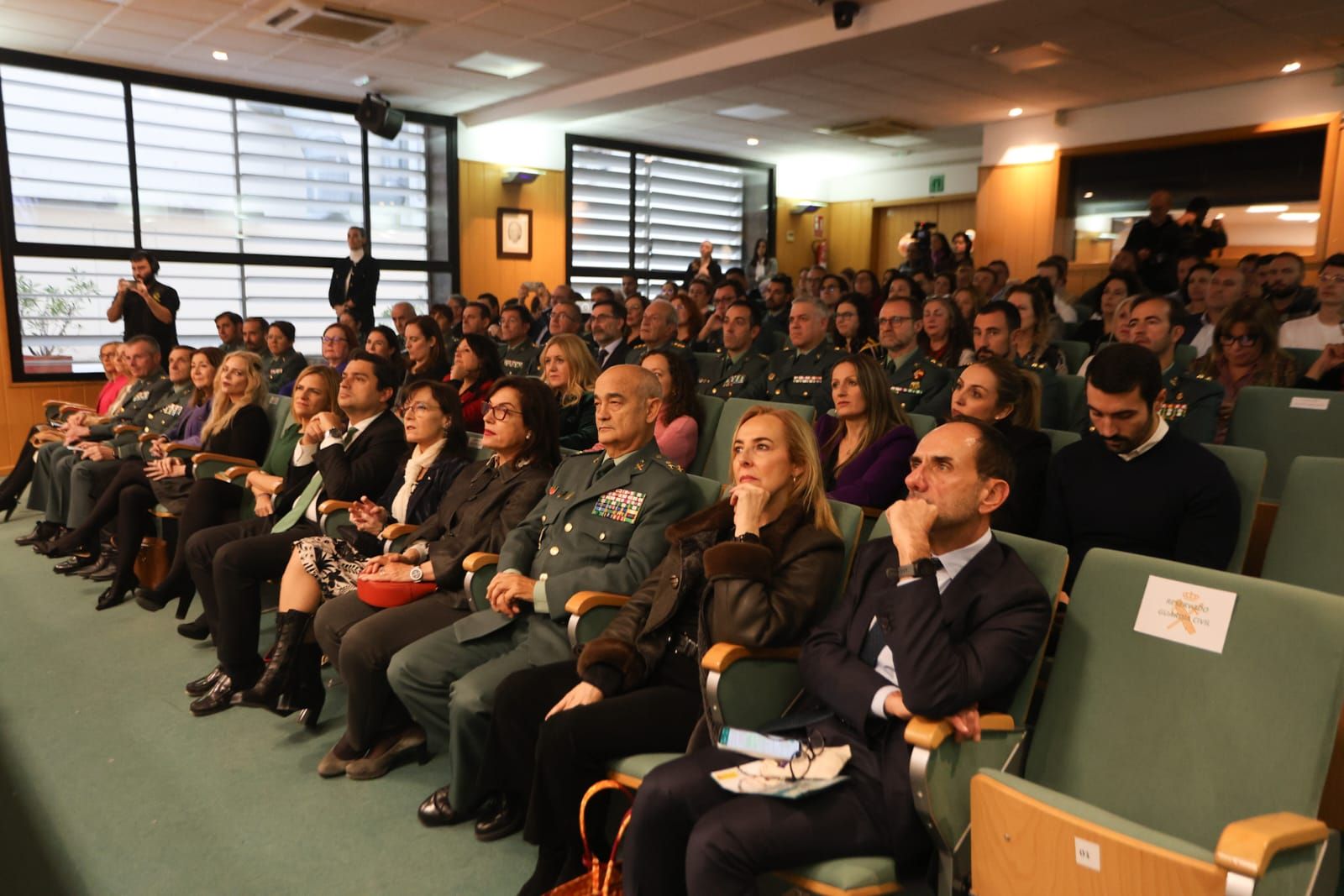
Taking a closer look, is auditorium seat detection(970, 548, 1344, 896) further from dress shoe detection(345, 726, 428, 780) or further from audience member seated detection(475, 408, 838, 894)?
dress shoe detection(345, 726, 428, 780)

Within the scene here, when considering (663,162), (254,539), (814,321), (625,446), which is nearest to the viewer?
(625,446)

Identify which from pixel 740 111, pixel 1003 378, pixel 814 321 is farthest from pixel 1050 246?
pixel 1003 378

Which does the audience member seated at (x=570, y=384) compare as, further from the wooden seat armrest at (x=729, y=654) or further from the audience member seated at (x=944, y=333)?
the wooden seat armrest at (x=729, y=654)

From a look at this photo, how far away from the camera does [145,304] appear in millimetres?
7082

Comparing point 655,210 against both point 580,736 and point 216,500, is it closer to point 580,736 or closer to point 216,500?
point 216,500

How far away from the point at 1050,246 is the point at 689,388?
21.1ft

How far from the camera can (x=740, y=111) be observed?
8.70m

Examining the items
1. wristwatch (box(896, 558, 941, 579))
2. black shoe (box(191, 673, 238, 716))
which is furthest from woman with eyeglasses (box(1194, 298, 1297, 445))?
black shoe (box(191, 673, 238, 716))

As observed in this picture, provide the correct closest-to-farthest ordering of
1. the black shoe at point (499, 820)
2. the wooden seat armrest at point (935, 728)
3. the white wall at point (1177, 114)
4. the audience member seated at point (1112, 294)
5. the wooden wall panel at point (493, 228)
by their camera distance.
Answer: the wooden seat armrest at point (935, 728) < the black shoe at point (499, 820) < the audience member seated at point (1112, 294) < the white wall at point (1177, 114) < the wooden wall panel at point (493, 228)

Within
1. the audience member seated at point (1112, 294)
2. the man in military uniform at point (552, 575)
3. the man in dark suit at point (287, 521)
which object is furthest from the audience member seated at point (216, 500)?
the audience member seated at point (1112, 294)

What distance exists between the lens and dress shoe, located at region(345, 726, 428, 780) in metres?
2.55

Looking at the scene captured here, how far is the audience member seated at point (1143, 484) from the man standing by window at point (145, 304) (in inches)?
272

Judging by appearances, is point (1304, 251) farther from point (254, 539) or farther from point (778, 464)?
point (254, 539)

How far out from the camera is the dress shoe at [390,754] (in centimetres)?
255
